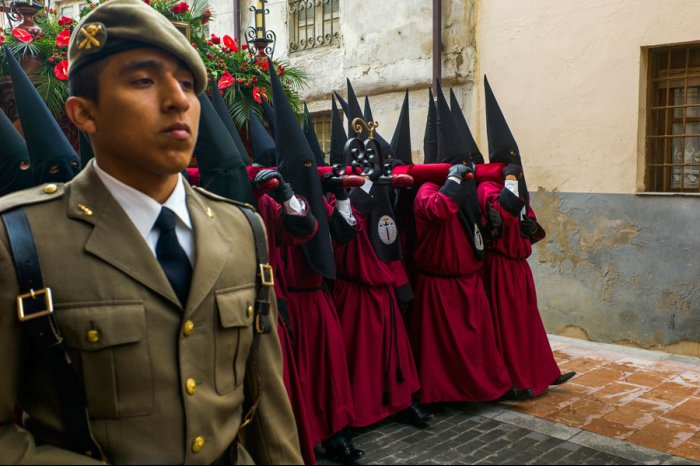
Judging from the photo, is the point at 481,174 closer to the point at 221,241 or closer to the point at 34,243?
the point at 221,241

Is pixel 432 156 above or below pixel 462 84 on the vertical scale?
below

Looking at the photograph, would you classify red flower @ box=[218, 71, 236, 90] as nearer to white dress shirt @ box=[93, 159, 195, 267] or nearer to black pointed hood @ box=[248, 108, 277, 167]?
black pointed hood @ box=[248, 108, 277, 167]

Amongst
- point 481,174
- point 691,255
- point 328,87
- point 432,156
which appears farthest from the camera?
point 328,87

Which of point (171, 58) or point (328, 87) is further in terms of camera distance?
point (328, 87)

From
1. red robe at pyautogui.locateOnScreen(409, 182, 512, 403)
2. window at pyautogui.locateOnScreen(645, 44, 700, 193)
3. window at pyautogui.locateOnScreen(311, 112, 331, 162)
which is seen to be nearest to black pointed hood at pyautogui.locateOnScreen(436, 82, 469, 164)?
red robe at pyautogui.locateOnScreen(409, 182, 512, 403)

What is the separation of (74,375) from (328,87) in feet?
30.3

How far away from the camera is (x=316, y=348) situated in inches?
174

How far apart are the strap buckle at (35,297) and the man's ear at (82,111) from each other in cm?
42

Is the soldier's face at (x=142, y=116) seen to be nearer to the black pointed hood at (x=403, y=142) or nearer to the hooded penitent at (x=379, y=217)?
the hooded penitent at (x=379, y=217)

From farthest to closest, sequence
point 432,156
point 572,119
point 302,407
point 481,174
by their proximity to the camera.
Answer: point 572,119, point 432,156, point 481,174, point 302,407

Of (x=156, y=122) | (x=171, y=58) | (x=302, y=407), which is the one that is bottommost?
(x=302, y=407)

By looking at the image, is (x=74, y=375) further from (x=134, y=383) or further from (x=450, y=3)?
(x=450, y=3)

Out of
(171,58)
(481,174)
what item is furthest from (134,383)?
(481,174)

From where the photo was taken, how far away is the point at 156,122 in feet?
5.09
